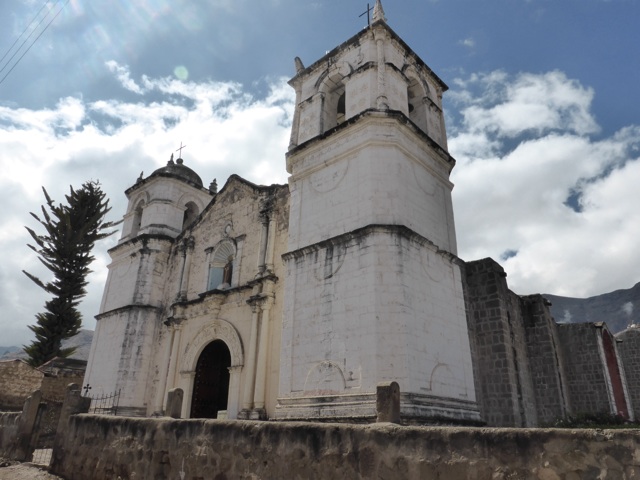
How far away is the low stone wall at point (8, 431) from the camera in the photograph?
9.73 metres

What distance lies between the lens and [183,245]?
1567 centimetres

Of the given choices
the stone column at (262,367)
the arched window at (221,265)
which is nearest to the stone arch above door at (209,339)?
the stone column at (262,367)

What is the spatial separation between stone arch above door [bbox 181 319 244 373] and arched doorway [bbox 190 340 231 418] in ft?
0.65

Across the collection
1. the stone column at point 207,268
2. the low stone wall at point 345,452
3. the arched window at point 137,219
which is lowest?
the low stone wall at point 345,452

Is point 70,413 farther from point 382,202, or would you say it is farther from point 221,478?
point 382,202

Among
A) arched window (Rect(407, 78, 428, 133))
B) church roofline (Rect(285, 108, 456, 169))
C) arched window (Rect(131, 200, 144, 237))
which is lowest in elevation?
church roofline (Rect(285, 108, 456, 169))

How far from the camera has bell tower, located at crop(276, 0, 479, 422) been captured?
27.7 ft

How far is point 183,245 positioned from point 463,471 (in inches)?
538

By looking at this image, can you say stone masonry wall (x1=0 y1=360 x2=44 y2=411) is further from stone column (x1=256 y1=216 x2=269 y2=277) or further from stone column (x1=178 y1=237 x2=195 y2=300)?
stone column (x1=256 y1=216 x2=269 y2=277)

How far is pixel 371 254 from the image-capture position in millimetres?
9062

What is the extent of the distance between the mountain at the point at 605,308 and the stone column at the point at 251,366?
42.3 metres

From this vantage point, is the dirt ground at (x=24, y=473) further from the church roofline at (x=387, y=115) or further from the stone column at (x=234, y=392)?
the church roofline at (x=387, y=115)

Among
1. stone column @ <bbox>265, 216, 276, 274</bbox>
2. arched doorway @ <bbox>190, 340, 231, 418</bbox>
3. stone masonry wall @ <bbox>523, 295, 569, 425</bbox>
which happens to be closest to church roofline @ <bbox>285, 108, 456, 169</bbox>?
stone column @ <bbox>265, 216, 276, 274</bbox>

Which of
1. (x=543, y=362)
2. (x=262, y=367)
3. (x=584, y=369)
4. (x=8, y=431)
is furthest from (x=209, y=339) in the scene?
(x=584, y=369)
